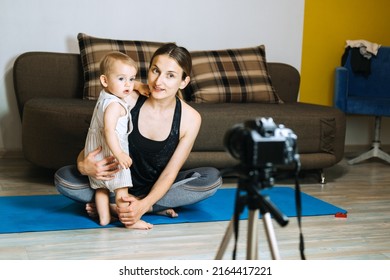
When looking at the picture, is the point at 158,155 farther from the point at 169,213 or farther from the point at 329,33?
the point at 329,33

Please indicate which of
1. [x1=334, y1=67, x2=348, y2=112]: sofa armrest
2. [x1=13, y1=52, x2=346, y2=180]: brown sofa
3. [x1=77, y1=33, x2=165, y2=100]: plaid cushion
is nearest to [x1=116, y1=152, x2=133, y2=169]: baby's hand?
[x1=13, y1=52, x2=346, y2=180]: brown sofa

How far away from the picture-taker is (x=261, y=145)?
3.78 feet

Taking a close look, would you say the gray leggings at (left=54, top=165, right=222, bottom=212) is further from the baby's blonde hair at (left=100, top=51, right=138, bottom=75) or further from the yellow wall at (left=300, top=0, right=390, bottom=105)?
A: the yellow wall at (left=300, top=0, right=390, bottom=105)

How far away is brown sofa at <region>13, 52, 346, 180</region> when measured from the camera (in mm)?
3338

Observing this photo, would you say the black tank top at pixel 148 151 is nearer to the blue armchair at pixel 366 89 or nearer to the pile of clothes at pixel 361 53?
the blue armchair at pixel 366 89

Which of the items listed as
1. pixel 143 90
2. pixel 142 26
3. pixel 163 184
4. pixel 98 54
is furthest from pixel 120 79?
pixel 142 26

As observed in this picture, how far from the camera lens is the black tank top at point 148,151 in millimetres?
2674

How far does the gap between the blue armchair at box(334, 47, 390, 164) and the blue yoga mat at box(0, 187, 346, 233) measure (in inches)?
51.1

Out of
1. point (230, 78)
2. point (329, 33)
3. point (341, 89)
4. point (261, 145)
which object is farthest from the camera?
point (329, 33)

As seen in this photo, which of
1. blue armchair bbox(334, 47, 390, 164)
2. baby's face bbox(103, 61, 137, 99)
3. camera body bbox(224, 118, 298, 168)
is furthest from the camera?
blue armchair bbox(334, 47, 390, 164)

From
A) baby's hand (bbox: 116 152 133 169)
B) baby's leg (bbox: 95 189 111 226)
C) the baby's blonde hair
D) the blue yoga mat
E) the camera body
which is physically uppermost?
the camera body
